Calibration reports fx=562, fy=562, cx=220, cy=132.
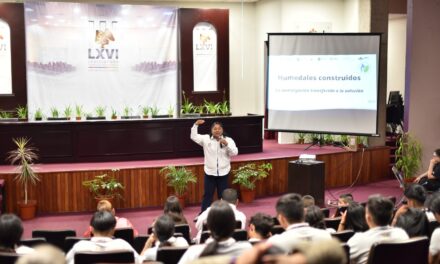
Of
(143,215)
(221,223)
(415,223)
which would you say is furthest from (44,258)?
(143,215)

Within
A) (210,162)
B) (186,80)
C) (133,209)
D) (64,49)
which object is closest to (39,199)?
(133,209)

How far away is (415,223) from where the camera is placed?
405 centimetres

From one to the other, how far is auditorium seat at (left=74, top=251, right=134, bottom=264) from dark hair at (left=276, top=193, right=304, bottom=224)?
3.19ft

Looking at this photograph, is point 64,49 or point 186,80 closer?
point 64,49

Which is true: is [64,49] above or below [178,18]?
below

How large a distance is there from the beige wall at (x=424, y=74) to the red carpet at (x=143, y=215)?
109 cm

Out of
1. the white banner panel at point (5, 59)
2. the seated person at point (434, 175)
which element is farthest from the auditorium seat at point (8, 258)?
the white banner panel at point (5, 59)

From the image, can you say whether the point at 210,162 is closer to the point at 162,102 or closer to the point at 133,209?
the point at 133,209

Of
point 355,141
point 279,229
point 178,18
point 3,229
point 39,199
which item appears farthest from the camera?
point 178,18

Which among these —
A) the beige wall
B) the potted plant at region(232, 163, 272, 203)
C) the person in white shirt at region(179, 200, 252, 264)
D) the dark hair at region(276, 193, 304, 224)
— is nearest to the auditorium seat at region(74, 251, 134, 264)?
the person in white shirt at region(179, 200, 252, 264)

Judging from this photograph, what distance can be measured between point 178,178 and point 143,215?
72cm

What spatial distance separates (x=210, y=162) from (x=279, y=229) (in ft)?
9.92

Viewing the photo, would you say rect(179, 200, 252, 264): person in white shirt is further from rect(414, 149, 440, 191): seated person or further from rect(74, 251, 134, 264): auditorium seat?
rect(414, 149, 440, 191): seated person

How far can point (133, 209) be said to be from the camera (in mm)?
8148
